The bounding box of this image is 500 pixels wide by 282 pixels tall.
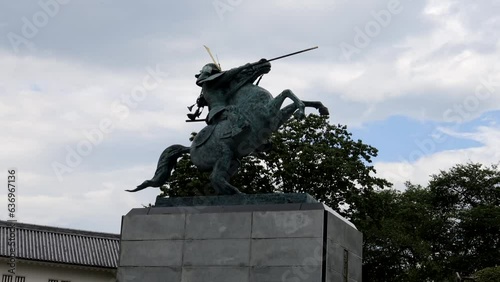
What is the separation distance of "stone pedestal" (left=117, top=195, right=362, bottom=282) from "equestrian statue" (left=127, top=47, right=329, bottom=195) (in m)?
0.91

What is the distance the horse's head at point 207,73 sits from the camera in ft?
50.8

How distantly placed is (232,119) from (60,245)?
35.5 meters

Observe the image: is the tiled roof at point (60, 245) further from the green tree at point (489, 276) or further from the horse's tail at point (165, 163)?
the horse's tail at point (165, 163)

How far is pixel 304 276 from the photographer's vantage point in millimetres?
13023

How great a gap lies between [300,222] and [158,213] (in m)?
2.81

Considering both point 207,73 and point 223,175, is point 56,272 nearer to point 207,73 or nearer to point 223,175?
point 207,73

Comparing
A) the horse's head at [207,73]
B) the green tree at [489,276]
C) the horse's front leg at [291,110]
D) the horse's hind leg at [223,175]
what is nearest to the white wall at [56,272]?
the green tree at [489,276]

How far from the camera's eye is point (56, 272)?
153ft

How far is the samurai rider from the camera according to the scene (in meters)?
15.1

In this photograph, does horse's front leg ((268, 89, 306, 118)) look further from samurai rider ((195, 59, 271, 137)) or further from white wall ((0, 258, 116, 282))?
white wall ((0, 258, 116, 282))

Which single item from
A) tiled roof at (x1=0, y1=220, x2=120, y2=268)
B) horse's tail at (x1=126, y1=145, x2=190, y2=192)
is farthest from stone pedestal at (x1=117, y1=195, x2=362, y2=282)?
tiled roof at (x1=0, y1=220, x2=120, y2=268)

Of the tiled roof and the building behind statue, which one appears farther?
the tiled roof

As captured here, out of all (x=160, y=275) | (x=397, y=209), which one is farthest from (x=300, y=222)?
(x=397, y=209)

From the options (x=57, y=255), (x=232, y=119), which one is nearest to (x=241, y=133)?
(x=232, y=119)
